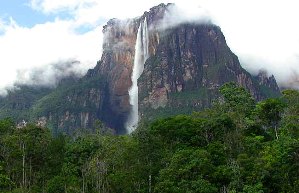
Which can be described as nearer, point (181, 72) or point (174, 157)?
point (174, 157)

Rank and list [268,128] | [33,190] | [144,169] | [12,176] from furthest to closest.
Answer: [268,128] < [12,176] < [33,190] < [144,169]

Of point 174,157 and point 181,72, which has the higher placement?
point 181,72

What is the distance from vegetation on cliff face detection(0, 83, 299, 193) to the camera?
137 feet

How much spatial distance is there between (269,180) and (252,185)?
2024 mm

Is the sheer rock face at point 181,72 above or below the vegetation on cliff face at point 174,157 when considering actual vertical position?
above

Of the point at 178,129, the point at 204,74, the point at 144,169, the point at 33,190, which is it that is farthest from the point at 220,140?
the point at 204,74

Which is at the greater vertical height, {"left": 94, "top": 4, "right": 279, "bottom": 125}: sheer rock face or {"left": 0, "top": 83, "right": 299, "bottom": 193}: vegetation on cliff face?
{"left": 94, "top": 4, "right": 279, "bottom": 125}: sheer rock face

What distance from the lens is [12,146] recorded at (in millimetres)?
54969

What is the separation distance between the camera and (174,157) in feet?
145

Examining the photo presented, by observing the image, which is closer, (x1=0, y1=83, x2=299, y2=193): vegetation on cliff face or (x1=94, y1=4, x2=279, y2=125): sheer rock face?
(x1=0, y1=83, x2=299, y2=193): vegetation on cliff face

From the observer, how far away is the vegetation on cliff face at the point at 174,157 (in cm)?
4188

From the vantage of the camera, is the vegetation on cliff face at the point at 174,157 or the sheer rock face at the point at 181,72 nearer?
the vegetation on cliff face at the point at 174,157

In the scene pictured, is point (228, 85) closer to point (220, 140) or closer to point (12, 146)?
point (220, 140)

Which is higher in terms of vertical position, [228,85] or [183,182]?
[228,85]
